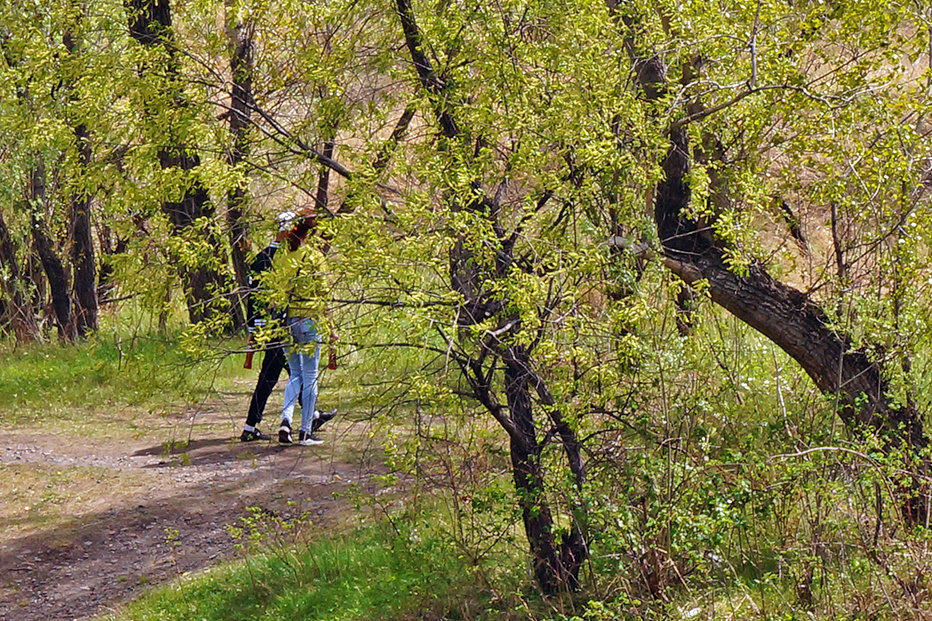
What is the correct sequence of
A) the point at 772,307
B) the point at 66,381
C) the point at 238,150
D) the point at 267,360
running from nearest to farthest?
the point at 238,150
the point at 772,307
the point at 267,360
the point at 66,381

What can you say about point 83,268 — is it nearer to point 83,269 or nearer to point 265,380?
point 83,269

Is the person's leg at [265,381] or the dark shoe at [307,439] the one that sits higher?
the person's leg at [265,381]

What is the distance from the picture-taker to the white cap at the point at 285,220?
7.04 metres

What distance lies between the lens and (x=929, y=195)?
782cm

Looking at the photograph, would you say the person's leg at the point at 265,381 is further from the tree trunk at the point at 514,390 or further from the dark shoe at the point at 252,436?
the tree trunk at the point at 514,390

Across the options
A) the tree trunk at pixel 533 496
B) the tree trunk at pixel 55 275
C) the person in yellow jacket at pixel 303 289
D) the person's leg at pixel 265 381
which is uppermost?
the tree trunk at pixel 55 275

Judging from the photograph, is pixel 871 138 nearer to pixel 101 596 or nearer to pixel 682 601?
pixel 682 601

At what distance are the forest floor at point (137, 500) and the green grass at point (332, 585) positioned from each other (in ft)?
1.18

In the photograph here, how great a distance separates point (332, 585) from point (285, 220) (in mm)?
2564

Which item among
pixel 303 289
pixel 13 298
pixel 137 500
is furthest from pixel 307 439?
Answer: pixel 13 298

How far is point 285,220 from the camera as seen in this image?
7.05 m

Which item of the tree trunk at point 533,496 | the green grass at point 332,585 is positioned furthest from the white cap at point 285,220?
the green grass at point 332,585

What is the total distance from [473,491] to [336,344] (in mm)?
1475

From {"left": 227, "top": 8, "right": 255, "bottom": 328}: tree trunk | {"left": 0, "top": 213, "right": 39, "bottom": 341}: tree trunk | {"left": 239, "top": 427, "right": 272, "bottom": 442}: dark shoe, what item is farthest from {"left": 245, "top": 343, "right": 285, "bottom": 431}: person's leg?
{"left": 0, "top": 213, "right": 39, "bottom": 341}: tree trunk
